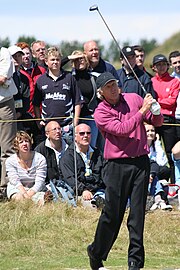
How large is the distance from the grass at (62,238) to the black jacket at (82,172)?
2.10ft

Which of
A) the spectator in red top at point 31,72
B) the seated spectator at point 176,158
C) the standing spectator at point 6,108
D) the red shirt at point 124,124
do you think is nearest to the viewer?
the red shirt at point 124,124

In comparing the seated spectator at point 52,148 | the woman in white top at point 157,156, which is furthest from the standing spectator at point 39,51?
the woman in white top at point 157,156

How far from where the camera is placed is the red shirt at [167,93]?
1330 centimetres

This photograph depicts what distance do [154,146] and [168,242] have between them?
276 centimetres

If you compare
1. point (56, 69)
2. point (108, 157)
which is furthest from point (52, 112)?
point (108, 157)

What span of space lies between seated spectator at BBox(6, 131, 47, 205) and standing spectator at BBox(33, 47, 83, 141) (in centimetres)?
78

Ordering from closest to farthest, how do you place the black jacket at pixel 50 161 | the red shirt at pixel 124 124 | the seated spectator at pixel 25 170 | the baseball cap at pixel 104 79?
the red shirt at pixel 124 124, the baseball cap at pixel 104 79, the seated spectator at pixel 25 170, the black jacket at pixel 50 161

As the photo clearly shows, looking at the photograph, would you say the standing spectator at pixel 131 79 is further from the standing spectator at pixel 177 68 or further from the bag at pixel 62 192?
the bag at pixel 62 192

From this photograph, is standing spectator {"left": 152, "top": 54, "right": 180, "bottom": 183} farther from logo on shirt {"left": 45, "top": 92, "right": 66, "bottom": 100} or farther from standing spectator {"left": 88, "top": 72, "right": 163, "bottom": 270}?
standing spectator {"left": 88, "top": 72, "right": 163, "bottom": 270}

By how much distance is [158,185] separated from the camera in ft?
39.5

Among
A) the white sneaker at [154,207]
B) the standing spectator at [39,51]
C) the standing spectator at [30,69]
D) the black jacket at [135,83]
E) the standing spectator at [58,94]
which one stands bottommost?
the white sneaker at [154,207]

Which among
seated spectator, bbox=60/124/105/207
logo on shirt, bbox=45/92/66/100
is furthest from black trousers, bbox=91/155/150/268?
logo on shirt, bbox=45/92/66/100

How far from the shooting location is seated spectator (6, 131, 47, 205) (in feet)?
38.8

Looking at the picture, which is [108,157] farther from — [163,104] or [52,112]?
[163,104]
